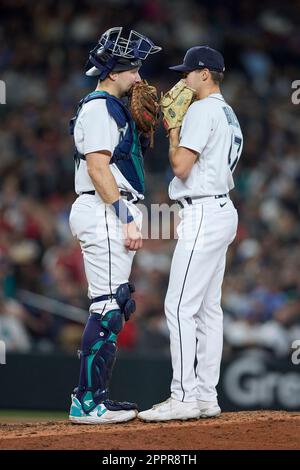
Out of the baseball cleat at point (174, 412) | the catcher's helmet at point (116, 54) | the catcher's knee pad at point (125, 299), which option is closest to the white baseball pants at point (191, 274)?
the baseball cleat at point (174, 412)

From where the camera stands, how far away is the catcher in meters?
6.12

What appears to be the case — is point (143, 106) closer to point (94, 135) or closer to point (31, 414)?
point (94, 135)

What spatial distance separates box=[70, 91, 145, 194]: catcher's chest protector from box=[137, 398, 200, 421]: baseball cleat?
126cm

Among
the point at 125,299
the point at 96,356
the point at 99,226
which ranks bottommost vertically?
the point at 96,356

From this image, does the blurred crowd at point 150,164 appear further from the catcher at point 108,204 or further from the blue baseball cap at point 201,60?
the blue baseball cap at point 201,60

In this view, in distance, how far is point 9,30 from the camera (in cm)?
1595

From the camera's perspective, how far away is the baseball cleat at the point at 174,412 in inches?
245

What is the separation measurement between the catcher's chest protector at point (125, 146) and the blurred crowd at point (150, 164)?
16.8 feet

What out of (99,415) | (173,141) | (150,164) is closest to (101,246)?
(173,141)

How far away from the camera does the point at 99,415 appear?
6266mm

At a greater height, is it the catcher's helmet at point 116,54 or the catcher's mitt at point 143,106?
the catcher's helmet at point 116,54

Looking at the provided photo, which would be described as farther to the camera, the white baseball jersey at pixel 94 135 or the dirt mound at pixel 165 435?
the white baseball jersey at pixel 94 135

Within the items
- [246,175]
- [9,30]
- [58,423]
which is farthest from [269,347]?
[9,30]

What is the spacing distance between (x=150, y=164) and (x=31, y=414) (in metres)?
4.27
